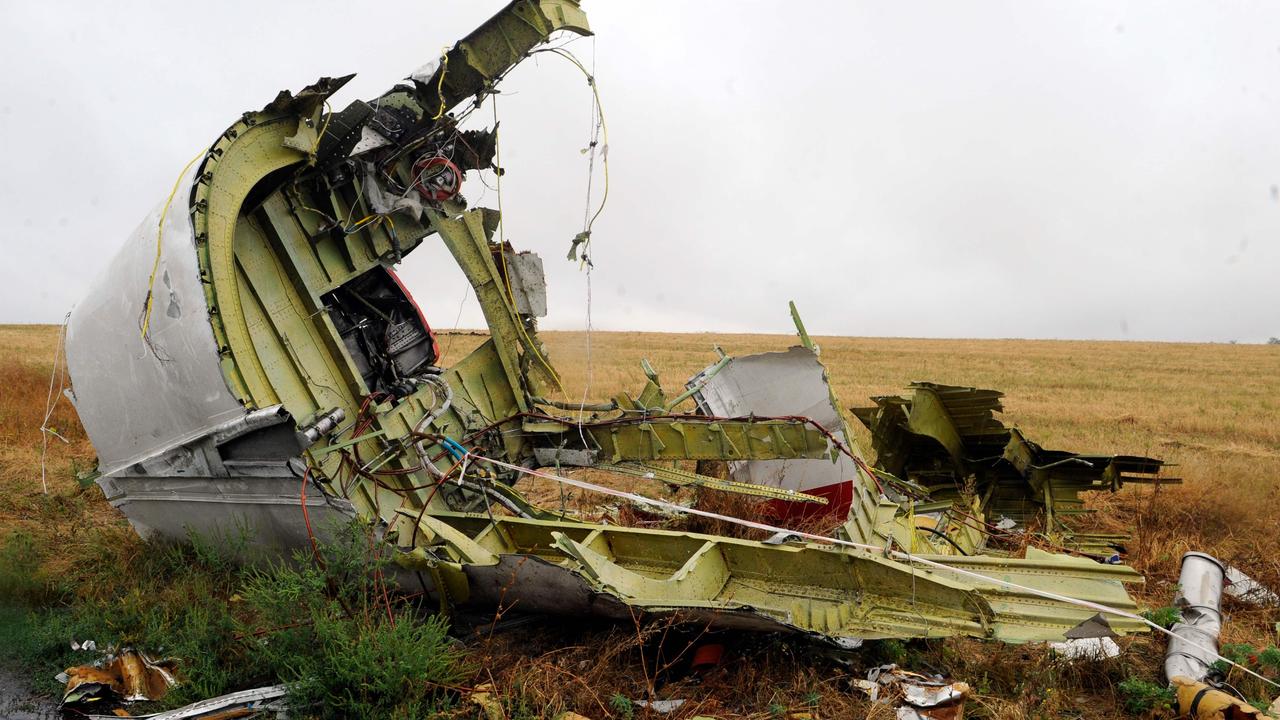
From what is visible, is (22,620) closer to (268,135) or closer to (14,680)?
(14,680)

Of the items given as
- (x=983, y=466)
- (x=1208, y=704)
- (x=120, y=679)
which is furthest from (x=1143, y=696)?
(x=120, y=679)

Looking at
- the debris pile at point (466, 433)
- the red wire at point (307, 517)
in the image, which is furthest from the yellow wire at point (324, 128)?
the red wire at point (307, 517)

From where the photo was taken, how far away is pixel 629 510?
25.6 ft

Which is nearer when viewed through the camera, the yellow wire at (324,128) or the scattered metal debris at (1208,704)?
the scattered metal debris at (1208,704)

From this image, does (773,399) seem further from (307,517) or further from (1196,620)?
(307,517)

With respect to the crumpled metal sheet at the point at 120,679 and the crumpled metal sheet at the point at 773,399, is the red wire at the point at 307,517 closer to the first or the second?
the crumpled metal sheet at the point at 120,679

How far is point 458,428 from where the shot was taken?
264 inches

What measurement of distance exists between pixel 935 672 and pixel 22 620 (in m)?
5.89

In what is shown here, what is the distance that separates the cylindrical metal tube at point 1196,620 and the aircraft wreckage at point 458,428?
507mm

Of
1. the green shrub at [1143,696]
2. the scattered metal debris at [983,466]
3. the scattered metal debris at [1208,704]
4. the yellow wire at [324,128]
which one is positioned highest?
the yellow wire at [324,128]

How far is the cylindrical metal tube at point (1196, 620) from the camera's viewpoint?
4488 mm

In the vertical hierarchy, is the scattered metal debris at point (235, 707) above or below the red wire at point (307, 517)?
below

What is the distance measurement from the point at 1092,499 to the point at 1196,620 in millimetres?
3912

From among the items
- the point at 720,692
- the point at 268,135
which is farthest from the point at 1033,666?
the point at 268,135
